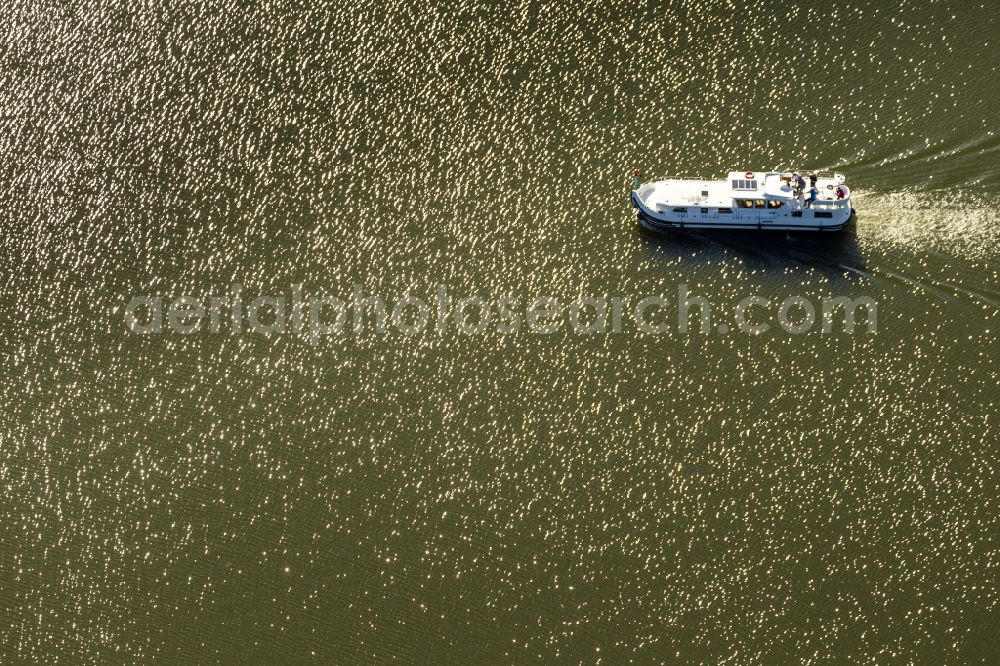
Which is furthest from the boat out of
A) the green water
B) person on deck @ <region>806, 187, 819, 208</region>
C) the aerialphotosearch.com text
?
the aerialphotosearch.com text

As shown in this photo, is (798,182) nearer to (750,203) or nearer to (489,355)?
(750,203)

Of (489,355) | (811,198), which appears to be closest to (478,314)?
(489,355)

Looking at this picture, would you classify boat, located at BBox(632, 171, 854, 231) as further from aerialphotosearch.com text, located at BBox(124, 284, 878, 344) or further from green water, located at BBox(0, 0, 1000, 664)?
aerialphotosearch.com text, located at BBox(124, 284, 878, 344)

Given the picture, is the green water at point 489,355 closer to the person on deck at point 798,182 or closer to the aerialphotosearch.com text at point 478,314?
the aerialphotosearch.com text at point 478,314

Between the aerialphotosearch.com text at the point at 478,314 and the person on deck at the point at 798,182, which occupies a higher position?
the person on deck at the point at 798,182

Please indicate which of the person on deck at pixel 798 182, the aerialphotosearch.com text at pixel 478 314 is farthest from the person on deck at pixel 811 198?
the aerialphotosearch.com text at pixel 478 314

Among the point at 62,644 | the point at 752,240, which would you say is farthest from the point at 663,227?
the point at 62,644

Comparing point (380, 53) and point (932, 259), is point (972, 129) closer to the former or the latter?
point (932, 259)
